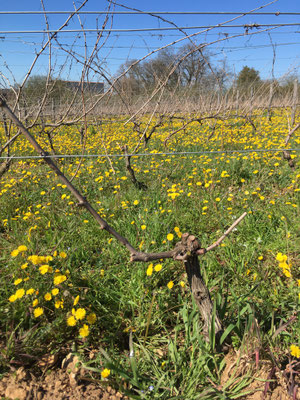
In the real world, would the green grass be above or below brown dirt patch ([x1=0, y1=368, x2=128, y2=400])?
above

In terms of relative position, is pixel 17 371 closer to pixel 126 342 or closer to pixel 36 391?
pixel 36 391

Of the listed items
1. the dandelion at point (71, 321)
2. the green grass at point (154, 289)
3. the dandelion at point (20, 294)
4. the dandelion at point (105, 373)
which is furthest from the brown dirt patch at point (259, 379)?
the dandelion at point (20, 294)

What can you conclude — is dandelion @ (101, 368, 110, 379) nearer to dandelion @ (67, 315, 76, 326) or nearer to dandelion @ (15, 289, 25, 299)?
dandelion @ (67, 315, 76, 326)

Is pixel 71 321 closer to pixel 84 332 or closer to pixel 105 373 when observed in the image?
pixel 84 332

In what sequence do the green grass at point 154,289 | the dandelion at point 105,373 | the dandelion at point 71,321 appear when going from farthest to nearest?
1. the dandelion at point 71,321
2. the green grass at point 154,289
3. the dandelion at point 105,373

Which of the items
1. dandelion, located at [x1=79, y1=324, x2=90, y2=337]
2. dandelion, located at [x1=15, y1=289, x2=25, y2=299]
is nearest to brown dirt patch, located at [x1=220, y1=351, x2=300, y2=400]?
dandelion, located at [x1=79, y1=324, x2=90, y2=337]

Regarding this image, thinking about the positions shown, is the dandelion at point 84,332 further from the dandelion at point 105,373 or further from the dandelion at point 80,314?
the dandelion at point 105,373

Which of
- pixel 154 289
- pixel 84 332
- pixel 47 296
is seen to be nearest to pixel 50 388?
pixel 84 332

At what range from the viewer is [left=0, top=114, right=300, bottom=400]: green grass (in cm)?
134

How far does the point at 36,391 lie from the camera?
1283 millimetres

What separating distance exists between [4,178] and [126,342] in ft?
11.1

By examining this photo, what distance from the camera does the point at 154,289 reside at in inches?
71.1

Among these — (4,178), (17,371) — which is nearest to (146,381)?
(17,371)

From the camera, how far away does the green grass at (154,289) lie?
4.38ft
